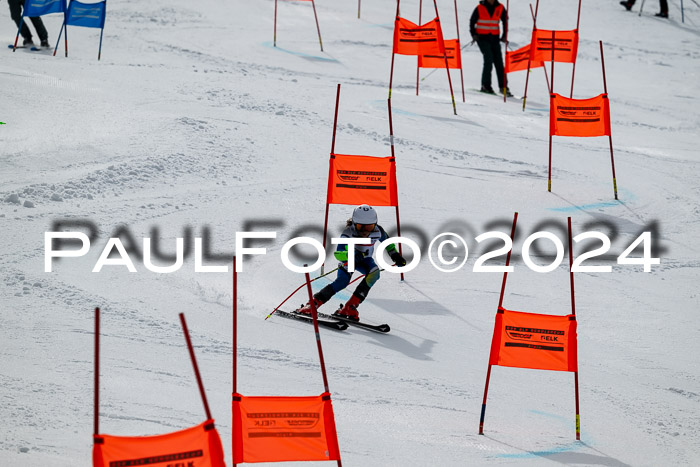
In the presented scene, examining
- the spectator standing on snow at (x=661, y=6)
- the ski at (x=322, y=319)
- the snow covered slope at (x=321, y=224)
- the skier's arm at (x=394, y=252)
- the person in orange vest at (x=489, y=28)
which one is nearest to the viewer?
the snow covered slope at (x=321, y=224)

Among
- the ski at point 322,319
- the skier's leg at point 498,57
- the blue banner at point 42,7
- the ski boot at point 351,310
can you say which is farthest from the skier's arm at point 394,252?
the blue banner at point 42,7

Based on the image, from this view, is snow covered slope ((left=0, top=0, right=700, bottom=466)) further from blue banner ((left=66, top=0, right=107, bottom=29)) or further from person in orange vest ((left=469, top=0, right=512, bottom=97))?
person in orange vest ((left=469, top=0, right=512, bottom=97))

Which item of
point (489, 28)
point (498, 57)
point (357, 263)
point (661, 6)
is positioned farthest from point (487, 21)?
point (357, 263)

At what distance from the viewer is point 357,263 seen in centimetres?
938

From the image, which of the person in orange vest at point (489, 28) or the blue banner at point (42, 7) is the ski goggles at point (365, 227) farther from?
the blue banner at point (42, 7)

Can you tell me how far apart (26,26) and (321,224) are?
8.45 meters

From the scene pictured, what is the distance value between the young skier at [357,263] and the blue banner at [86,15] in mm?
8353

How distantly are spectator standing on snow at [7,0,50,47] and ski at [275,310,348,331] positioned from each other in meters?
9.68

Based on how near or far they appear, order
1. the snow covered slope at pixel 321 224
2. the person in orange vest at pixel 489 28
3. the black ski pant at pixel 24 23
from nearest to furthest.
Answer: the snow covered slope at pixel 321 224 < the black ski pant at pixel 24 23 < the person in orange vest at pixel 489 28

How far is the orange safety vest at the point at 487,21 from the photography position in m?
16.6

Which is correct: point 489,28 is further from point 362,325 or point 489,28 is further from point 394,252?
point 362,325

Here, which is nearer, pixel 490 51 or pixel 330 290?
pixel 330 290

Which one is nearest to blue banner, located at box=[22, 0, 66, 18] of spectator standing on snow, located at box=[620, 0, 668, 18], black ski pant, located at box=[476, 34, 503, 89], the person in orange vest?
the person in orange vest

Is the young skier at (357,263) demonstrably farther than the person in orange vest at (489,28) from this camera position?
No
